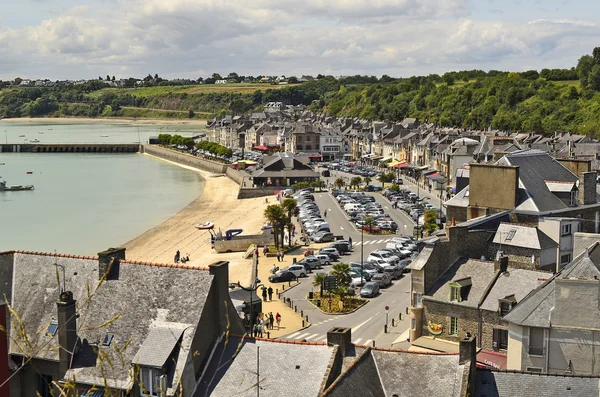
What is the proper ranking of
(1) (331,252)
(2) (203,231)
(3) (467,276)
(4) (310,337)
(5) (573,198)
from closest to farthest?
(3) (467,276)
(4) (310,337)
(5) (573,198)
(1) (331,252)
(2) (203,231)

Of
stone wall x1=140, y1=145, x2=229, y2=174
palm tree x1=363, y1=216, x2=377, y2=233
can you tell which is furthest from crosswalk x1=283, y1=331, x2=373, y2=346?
stone wall x1=140, y1=145, x2=229, y2=174

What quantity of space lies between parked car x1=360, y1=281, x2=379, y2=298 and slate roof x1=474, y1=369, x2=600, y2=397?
1811 cm

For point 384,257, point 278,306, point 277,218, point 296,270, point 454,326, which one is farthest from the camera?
point 277,218

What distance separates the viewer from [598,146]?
215ft

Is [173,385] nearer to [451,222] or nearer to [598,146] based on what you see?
[451,222]

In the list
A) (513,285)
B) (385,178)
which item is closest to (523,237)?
(513,285)

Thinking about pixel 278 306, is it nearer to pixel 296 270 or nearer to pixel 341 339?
pixel 296 270

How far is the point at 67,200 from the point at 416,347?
61191mm

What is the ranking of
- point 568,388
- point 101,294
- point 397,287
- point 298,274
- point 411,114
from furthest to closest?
point 411,114
point 298,274
point 397,287
point 101,294
point 568,388

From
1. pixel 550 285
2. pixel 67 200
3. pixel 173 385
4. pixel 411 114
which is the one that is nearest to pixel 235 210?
pixel 67 200

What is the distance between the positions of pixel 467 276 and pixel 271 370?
11.6m

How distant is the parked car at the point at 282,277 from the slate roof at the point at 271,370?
2121 centimetres

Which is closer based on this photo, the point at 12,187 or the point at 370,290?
the point at 370,290

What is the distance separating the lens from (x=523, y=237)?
28141 millimetres
